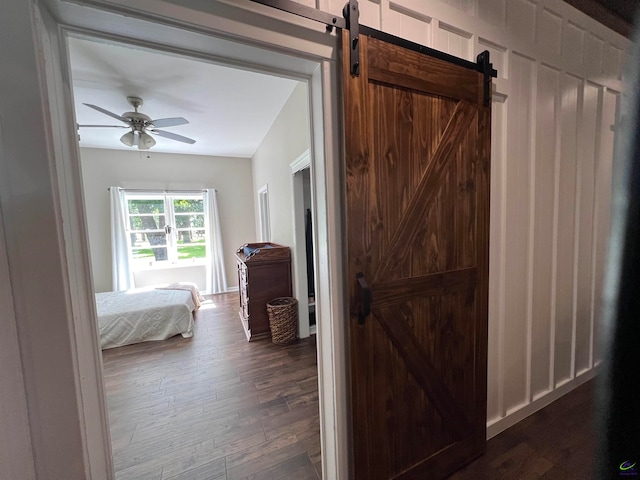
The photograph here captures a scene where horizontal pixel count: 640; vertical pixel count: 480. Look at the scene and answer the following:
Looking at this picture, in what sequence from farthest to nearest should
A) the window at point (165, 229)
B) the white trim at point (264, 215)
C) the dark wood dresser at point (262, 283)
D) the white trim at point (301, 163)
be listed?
the window at point (165, 229)
the white trim at point (264, 215)
the dark wood dresser at point (262, 283)
the white trim at point (301, 163)

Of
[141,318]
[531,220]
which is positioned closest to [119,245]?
[141,318]

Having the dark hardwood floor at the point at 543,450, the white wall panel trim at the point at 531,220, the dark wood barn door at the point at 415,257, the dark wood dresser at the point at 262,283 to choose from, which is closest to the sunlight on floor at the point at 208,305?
the dark wood dresser at the point at 262,283

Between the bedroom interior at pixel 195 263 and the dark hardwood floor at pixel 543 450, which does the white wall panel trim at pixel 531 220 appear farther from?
the bedroom interior at pixel 195 263

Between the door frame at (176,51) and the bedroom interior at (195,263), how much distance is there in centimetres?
11

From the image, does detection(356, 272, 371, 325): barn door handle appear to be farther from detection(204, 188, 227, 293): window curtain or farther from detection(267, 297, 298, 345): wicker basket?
detection(204, 188, 227, 293): window curtain

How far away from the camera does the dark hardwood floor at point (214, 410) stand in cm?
141

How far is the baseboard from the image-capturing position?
1550 mm

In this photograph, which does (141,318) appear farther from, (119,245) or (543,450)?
(543,450)

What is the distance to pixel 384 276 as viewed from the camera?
108cm

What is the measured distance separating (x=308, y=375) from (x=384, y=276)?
1.64 meters

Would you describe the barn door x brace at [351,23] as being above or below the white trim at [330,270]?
above

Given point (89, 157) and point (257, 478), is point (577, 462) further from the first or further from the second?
point (89, 157)

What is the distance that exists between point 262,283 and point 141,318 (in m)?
1.50

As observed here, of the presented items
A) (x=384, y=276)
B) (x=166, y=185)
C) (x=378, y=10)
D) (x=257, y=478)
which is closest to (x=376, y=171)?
(x=384, y=276)
